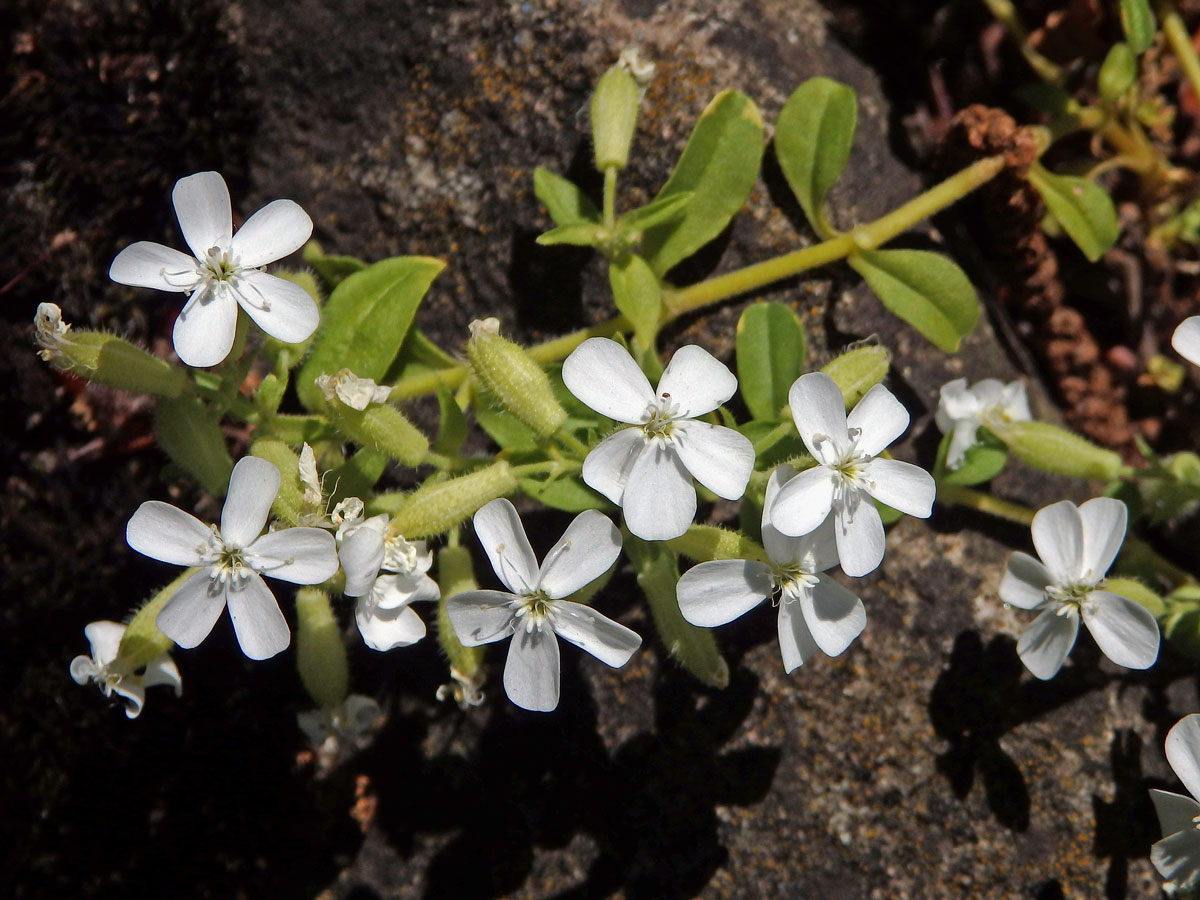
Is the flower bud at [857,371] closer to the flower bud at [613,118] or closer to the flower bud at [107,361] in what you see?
→ the flower bud at [613,118]

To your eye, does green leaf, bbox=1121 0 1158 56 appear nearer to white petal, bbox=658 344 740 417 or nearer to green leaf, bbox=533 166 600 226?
green leaf, bbox=533 166 600 226

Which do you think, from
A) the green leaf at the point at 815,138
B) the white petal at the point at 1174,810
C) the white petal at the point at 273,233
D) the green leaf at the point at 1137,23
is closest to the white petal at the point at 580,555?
the white petal at the point at 273,233

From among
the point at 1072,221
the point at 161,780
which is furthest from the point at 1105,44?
the point at 161,780

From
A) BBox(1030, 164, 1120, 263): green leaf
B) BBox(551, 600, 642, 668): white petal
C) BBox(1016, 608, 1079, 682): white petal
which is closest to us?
BBox(551, 600, 642, 668): white petal

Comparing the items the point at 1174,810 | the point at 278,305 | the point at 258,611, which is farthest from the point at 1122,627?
the point at 278,305

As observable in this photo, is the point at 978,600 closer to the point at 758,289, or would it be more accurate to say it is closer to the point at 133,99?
the point at 758,289

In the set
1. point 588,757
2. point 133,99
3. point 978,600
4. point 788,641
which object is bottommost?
point 588,757

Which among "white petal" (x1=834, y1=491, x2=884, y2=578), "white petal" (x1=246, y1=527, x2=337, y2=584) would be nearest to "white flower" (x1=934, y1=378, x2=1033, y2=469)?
"white petal" (x1=834, y1=491, x2=884, y2=578)
